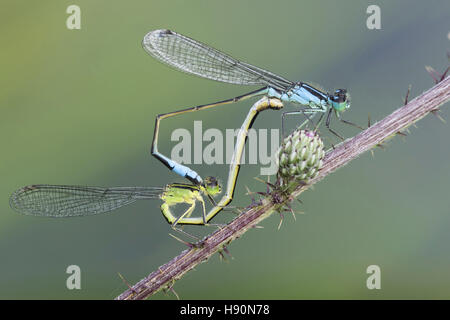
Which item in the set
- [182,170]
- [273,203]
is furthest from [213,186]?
[273,203]

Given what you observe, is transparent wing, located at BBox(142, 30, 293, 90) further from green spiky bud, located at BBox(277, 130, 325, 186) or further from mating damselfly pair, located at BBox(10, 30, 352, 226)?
green spiky bud, located at BBox(277, 130, 325, 186)

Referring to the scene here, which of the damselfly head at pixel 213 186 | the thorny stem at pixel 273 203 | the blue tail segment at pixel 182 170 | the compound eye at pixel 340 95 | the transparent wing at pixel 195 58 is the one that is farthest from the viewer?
the transparent wing at pixel 195 58

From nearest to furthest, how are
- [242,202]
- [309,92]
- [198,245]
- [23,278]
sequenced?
[198,245] → [309,92] → [242,202] → [23,278]

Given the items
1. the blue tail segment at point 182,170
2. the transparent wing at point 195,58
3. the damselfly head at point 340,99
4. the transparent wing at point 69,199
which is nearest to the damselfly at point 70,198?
the transparent wing at point 69,199

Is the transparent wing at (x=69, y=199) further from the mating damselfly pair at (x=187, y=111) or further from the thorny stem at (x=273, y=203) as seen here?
the thorny stem at (x=273, y=203)

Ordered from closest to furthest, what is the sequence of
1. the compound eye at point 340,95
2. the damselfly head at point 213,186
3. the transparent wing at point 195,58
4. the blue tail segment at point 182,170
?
the damselfly head at point 213,186, the blue tail segment at point 182,170, the compound eye at point 340,95, the transparent wing at point 195,58

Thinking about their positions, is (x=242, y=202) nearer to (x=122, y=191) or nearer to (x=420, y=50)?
(x=122, y=191)

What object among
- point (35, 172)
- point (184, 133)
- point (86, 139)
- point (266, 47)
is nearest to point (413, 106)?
point (184, 133)
